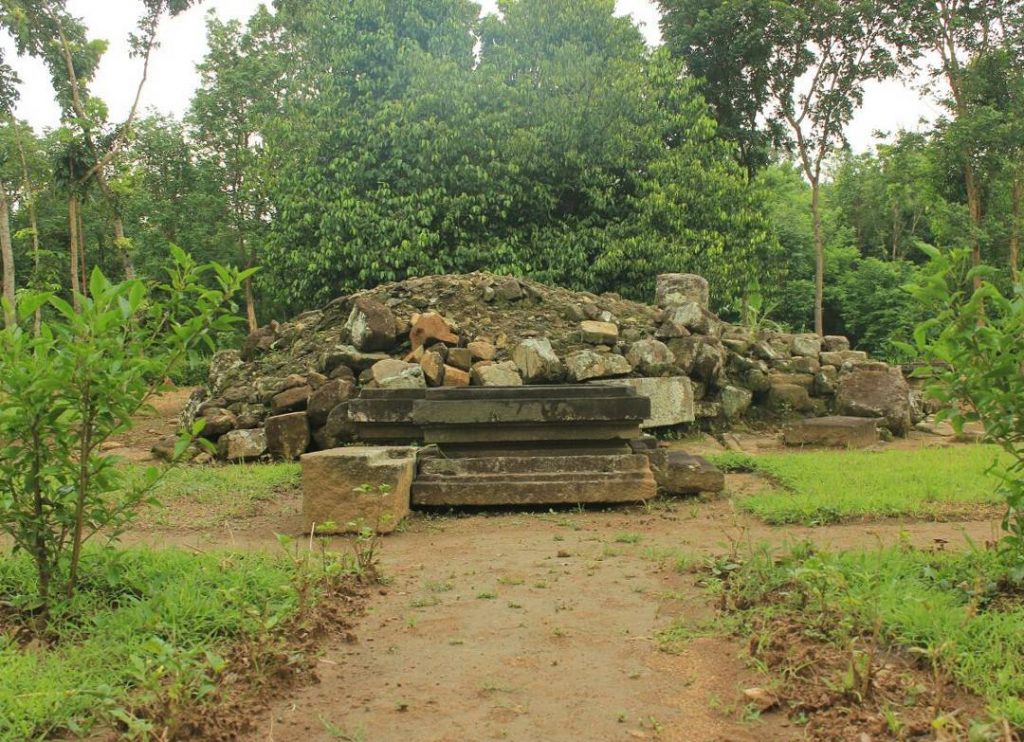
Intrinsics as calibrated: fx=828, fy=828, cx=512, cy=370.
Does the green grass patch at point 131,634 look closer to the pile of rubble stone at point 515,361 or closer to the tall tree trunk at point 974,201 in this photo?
the pile of rubble stone at point 515,361

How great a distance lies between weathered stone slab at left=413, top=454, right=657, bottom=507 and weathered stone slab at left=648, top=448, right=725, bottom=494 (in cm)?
20

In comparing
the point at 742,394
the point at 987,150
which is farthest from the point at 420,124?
the point at 987,150

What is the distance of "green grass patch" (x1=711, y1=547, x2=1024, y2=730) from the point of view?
274 cm

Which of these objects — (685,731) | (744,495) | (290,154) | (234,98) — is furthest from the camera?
(234,98)

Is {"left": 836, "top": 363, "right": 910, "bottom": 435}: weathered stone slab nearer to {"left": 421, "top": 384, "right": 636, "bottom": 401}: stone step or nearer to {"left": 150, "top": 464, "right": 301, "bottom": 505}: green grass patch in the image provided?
{"left": 421, "top": 384, "right": 636, "bottom": 401}: stone step

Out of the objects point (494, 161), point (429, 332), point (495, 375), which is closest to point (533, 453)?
point (495, 375)

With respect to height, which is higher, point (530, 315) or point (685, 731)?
point (530, 315)

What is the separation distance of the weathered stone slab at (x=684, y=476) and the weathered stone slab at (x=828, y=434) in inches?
113

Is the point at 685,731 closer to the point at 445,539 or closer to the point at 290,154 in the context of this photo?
the point at 445,539

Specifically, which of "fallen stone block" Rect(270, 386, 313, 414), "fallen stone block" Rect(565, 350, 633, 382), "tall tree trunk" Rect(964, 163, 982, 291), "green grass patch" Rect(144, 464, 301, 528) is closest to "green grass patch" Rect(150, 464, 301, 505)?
"green grass patch" Rect(144, 464, 301, 528)

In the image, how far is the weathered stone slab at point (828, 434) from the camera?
9.32 m

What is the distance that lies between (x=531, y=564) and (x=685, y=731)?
2.22 metres

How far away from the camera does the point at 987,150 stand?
18.4 meters

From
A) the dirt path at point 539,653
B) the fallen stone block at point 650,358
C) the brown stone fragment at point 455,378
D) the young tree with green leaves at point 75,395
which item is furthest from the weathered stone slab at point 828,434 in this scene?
the young tree with green leaves at point 75,395
